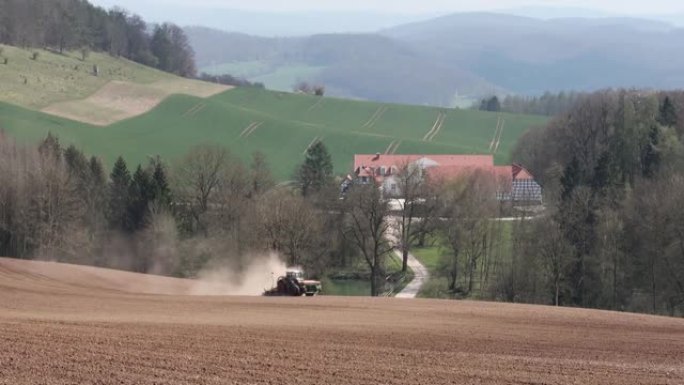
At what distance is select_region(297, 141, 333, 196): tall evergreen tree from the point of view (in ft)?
300

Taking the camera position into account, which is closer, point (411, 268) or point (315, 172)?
point (411, 268)

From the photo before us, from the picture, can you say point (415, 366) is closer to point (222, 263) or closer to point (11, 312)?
point (11, 312)

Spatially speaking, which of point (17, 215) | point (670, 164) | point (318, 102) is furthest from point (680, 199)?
point (318, 102)

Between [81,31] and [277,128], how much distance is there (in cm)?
5911

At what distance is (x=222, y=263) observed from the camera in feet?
210

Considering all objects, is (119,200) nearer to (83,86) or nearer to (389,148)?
(389,148)

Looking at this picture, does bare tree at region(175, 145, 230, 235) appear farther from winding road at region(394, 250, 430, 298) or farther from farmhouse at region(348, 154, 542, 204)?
winding road at region(394, 250, 430, 298)

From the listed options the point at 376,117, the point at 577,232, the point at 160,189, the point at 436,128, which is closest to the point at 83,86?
the point at 376,117

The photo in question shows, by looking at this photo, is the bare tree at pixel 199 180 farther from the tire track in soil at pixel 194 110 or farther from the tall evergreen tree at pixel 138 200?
the tire track in soil at pixel 194 110

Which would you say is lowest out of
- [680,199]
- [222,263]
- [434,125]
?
[222,263]

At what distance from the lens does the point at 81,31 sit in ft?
528

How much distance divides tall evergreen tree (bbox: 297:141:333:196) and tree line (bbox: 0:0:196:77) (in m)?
76.5

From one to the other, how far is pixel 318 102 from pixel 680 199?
3766 inches

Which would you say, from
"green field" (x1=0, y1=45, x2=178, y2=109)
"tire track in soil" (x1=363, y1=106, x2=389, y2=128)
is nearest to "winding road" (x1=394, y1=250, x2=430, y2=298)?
"green field" (x1=0, y1=45, x2=178, y2=109)
